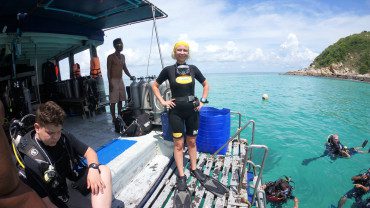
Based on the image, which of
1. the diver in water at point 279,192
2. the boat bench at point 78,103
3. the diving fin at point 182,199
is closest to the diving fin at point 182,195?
the diving fin at point 182,199

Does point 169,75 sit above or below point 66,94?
above

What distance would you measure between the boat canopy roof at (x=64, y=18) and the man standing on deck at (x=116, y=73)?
85cm

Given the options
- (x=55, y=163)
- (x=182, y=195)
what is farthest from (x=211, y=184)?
(x=55, y=163)

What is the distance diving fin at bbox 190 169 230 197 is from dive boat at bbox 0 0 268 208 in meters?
0.06

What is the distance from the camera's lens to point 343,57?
90.0 meters

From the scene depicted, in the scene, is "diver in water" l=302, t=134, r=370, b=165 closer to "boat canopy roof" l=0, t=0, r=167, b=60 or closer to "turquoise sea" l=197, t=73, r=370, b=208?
"turquoise sea" l=197, t=73, r=370, b=208

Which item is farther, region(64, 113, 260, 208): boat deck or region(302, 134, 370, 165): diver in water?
region(302, 134, 370, 165): diver in water

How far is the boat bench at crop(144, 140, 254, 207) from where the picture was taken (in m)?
3.56

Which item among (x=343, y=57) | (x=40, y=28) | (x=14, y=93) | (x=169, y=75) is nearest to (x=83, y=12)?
(x=40, y=28)

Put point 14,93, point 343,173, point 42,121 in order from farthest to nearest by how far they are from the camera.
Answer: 1. point 343,173
2. point 14,93
3. point 42,121

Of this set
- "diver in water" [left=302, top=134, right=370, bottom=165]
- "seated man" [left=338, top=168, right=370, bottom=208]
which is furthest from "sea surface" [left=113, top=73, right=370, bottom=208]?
"seated man" [left=338, top=168, right=370, bottom=208]

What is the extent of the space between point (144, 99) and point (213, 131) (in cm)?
218

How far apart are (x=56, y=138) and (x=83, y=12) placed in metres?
4.55

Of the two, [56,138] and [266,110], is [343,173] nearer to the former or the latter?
[56,138]
